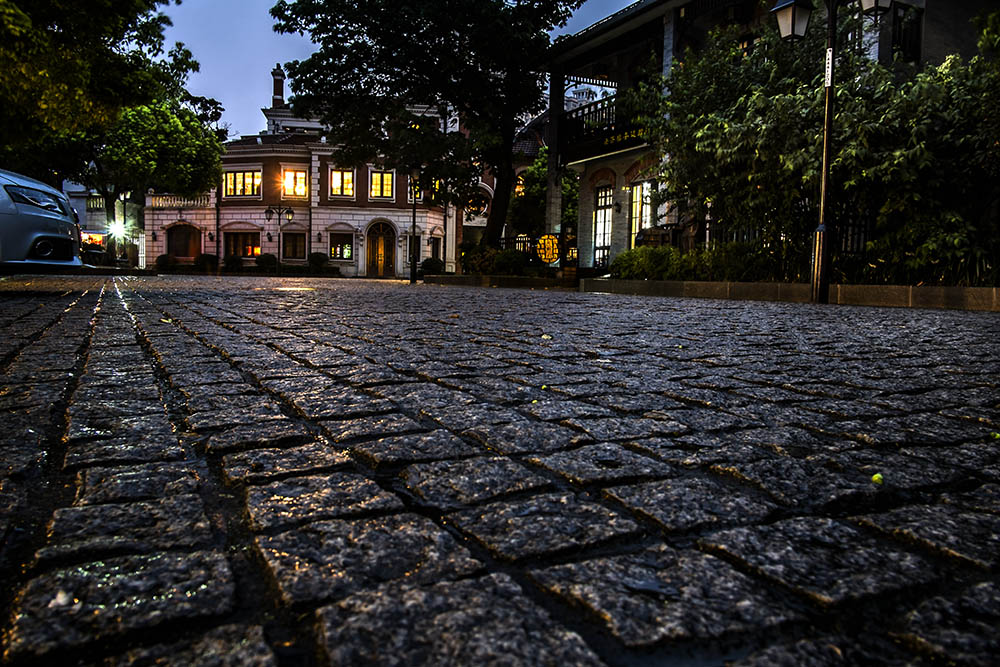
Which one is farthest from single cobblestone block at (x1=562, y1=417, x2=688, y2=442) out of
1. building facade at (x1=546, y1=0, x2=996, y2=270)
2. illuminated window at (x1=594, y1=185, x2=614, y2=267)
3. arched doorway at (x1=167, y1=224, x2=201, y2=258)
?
arched doorway at (x1=167, y1=224, x2=201, y2=258)

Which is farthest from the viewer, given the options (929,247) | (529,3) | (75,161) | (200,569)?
(75,161)

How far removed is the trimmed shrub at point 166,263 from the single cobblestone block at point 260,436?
4045 centimetres

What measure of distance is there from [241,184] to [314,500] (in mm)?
44949

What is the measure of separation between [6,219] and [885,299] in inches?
456

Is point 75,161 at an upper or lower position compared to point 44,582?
upper

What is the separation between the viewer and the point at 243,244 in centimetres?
4272

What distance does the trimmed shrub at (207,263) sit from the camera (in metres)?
39.0

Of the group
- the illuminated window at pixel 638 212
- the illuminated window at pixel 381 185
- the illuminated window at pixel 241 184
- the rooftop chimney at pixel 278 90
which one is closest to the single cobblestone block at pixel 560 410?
the illuminated window at pixel 638 212

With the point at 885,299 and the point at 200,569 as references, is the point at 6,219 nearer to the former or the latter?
the point at 200,569

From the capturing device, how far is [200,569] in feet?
3.96

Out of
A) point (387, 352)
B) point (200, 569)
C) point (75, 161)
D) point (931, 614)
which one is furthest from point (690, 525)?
point (75, 161)

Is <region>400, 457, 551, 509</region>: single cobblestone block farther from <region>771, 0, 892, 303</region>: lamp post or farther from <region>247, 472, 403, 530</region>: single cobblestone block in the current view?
<region>771, 0, 892, 303</region>: lamp post

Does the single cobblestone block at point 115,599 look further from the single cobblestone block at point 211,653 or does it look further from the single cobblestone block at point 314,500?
the single cobblestone block at point 314,500

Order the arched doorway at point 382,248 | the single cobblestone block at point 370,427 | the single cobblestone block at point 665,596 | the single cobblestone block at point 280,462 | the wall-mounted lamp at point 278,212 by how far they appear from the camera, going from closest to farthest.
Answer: the single cobblestone block at point 665,596
the single cobblestone block at point 280,462
the single cobblestone block at point 370,427
the wall-mounted lamp at point 278,212
the arched doorway at point 382,248
